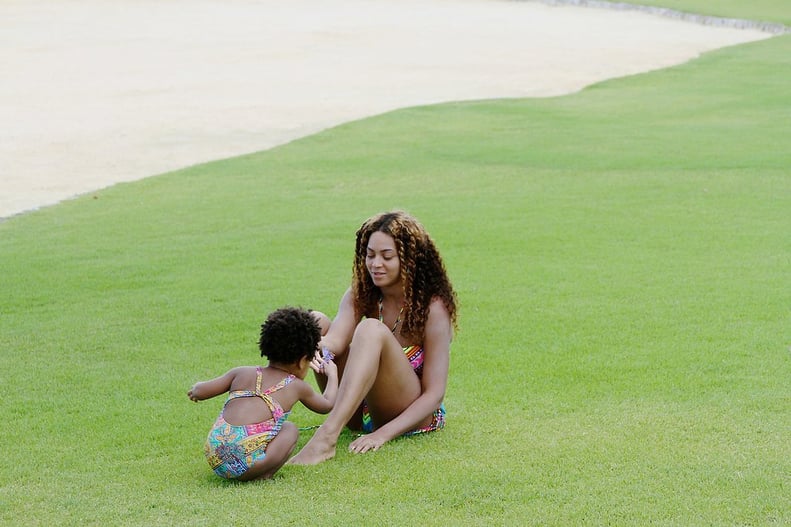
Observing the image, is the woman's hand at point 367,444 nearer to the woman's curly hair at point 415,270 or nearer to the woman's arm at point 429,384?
the woman's arm at point 429,384

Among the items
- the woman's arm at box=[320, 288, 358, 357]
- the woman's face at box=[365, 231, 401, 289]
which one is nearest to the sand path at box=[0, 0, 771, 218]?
the woman's arm at box=[320, 288, 358, 357]

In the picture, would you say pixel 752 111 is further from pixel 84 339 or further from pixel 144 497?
pixel 144 497

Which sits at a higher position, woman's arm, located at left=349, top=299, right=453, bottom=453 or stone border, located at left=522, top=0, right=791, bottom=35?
stone border, located at left=522, top=0, right=791, bottom=35

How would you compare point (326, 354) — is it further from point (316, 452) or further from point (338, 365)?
point (316, 452)

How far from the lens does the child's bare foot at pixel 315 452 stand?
5289 mm

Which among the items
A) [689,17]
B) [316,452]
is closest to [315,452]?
[316,452]

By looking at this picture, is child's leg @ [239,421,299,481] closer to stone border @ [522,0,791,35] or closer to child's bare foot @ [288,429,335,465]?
child's bare foot @ [288,429,335,465]

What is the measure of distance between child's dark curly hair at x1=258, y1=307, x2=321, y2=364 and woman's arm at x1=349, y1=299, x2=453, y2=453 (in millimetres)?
572

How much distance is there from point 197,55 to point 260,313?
26.4 m

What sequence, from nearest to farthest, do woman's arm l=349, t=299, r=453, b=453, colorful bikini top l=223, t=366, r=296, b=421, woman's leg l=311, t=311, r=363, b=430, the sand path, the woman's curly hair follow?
1. colorful bikini top l=223, t=366, r=296, b=421
2. woman's arm l=349, t=299, r=453, b=453
3. the woman's curly hair
4. woman's leg l=311, t=311, r=363, b=430
5. the sand path

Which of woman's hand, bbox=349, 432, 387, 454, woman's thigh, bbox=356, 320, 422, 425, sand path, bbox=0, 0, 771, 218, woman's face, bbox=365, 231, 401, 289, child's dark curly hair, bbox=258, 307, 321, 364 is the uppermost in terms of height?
sand path, bbox=0, 0, 771, 218

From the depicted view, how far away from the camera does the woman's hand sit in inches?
213

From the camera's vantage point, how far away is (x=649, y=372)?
21.8 feet

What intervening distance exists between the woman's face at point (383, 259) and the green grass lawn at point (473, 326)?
790 mm
